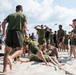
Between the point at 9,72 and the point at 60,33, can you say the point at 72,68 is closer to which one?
the point at 9,72

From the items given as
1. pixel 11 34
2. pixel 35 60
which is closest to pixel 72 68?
pixel 35 60

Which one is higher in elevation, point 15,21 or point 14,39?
point 15,21

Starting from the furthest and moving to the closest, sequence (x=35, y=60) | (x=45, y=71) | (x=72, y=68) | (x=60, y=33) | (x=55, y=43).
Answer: (x=55, y=43) < (x=60, y=33) < (x=35, y=60) < (x=72, y=68) < (x=45, y=71)

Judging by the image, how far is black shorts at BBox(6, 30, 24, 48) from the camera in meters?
6.75

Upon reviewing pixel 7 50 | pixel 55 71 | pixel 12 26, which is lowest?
pixel 55 71

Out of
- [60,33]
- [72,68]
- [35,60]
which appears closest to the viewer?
[72,68]

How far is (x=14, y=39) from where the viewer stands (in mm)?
6746

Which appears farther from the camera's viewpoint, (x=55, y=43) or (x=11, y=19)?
(x=55, y=43)

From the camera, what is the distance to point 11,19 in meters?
6.78

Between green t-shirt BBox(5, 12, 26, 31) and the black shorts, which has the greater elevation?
green t-shirt BBox(5, 12, 26, 31)

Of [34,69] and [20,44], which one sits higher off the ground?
[20,44]

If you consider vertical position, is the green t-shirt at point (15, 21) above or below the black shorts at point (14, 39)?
above

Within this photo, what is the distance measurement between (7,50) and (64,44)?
42.0 ft

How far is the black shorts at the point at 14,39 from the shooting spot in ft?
22.1
